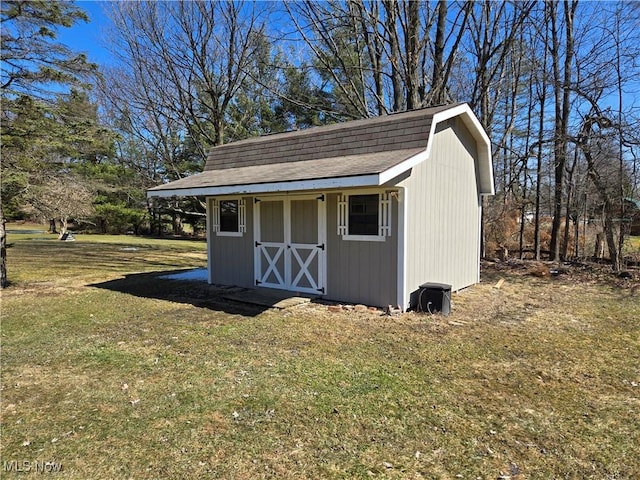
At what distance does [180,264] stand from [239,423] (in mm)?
11506

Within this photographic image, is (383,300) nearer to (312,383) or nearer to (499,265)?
(312,383)

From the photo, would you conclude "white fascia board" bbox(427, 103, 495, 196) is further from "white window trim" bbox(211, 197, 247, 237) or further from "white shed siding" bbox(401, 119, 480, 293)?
"white window trim" bbox(211, 197, 247, 237)

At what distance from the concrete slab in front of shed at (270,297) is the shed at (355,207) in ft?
0.82

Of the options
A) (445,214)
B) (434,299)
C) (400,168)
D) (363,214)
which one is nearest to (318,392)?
(400,168)

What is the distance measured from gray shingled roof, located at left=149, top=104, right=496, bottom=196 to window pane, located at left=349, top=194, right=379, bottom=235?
0.64m

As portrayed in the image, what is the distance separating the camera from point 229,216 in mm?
8906

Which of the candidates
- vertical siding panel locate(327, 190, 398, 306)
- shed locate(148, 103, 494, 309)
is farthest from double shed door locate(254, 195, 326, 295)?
vertical siding panel locate(327, 190, 398, 306)

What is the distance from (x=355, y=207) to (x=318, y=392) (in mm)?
3934

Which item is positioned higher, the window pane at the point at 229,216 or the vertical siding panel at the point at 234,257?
the window pane at the point at 229,216

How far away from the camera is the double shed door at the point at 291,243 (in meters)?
7.50

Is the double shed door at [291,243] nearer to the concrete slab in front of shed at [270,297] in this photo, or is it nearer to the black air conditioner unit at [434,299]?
the concrete slab in front of shed at [270,297]

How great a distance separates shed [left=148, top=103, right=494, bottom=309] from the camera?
21.5ft

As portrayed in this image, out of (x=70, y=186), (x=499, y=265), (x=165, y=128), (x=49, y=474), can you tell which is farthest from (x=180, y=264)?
(x=49, y=474)

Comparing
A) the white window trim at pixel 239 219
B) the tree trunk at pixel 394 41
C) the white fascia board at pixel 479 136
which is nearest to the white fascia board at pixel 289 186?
the white window trim at pixel 239 219
